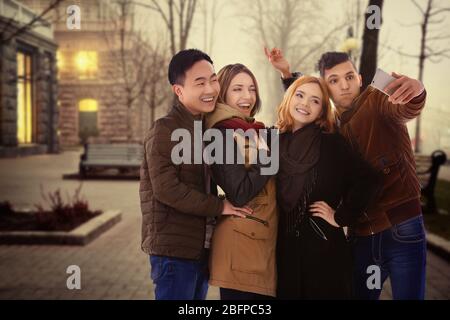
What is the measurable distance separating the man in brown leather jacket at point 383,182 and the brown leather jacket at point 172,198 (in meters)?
0.68

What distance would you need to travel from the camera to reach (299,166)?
79.2 inches

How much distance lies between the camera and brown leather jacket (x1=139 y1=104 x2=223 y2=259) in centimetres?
197

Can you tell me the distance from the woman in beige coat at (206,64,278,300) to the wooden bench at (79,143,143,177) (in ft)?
36.6

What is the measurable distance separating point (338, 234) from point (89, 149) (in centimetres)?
1175

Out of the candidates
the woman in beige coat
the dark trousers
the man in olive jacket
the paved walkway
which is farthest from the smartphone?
the paved walkway

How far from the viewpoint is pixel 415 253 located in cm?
218

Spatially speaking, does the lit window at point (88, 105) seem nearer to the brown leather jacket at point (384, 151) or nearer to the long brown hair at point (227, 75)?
the long brown hair at point (227, 75)

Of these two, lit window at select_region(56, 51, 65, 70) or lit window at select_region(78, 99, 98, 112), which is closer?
lit window at select_region(56, 51, 65, 70)

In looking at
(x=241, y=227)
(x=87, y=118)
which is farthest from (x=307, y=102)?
(x=87, y=118)

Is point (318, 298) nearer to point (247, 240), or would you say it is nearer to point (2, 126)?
point (247, 240)

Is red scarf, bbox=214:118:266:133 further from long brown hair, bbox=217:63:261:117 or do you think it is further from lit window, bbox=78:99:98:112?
lit window, bbox=78:99:98:112

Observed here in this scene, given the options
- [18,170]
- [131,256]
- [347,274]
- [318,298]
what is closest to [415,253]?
[347,274]

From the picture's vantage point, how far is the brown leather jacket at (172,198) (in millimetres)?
1975

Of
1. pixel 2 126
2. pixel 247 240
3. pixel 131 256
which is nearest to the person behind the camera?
pixel 247 240
